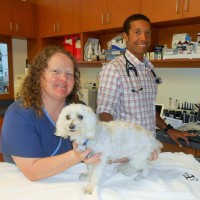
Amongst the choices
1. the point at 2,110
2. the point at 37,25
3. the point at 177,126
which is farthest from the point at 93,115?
the point at 37,25

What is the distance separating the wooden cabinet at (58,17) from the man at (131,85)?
1394 mm

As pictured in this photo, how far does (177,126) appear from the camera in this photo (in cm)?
247

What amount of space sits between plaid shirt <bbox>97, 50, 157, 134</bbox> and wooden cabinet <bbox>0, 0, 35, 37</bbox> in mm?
2144

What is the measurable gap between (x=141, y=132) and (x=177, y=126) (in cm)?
136

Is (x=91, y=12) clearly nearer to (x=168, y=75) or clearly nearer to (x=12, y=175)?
(x=168, y=75)

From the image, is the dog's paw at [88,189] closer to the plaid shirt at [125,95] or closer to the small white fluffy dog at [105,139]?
the small white fluffy dog at [105,139]

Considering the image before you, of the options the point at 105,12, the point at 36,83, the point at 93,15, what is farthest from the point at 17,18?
the point at 36,83

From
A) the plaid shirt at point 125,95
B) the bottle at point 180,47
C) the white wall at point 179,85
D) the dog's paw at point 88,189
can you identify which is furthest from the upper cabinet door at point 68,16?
the dog's paw at point 88,189

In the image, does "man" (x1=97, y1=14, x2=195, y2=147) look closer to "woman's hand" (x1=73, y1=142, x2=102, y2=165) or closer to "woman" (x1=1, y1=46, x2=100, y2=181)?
"woman" (x1=1, y1=46, x2=100, y2=181)

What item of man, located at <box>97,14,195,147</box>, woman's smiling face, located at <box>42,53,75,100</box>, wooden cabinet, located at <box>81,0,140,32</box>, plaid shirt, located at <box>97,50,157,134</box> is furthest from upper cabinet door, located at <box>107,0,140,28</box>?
woman's smiling face, located at <box>42,53,75,100</box>

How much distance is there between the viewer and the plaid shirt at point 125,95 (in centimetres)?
173

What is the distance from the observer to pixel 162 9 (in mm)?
2359

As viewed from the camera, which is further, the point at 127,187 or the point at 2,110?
the point at 2,110

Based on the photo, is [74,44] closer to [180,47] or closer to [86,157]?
[180,47]
